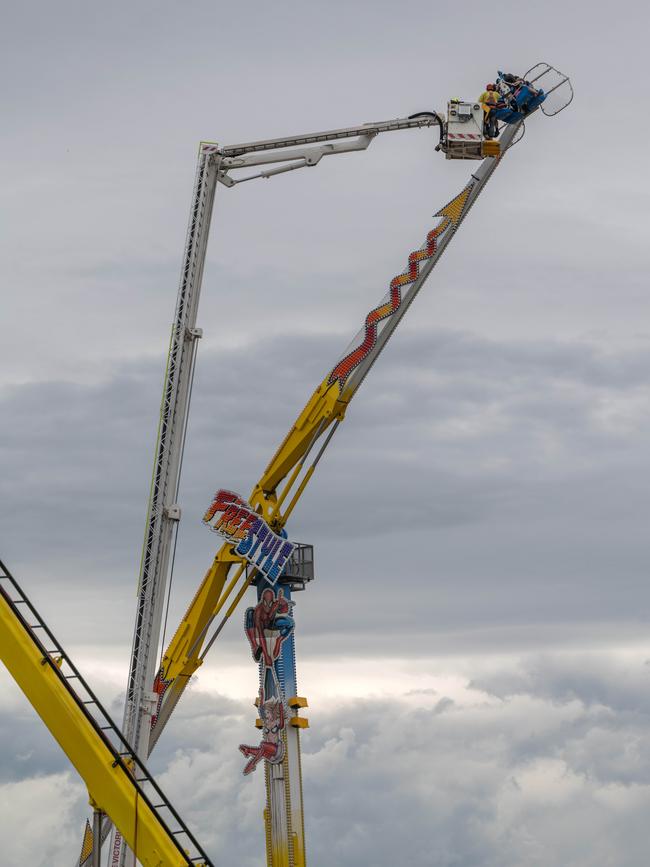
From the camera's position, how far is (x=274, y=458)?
49219 mm

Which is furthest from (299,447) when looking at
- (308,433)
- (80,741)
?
(80,741)

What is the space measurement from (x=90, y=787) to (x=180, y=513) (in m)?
18.6

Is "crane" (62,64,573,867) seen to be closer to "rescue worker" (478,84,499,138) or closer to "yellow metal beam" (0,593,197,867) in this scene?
"rescue worker" (478,84,499,138)

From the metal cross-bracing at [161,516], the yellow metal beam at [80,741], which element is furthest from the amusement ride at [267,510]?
the yellow metal beam at [80,741]

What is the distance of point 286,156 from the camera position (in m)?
50.1

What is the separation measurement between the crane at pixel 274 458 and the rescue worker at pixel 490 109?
183 mm

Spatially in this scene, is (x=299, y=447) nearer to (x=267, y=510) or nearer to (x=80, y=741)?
(x=267, y=510)

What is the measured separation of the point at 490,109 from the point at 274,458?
13516 millimetres

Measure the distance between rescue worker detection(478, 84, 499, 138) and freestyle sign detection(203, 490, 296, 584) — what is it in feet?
48.2

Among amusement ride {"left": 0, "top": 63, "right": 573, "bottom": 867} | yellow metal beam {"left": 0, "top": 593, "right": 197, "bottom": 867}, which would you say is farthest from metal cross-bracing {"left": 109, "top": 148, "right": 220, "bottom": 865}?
yellow metal beam {"left": 0, "top": 593, "right": 197, "bottom": 867}

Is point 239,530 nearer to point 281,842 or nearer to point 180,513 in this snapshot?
point 180,513

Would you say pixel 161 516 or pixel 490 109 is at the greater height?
pixel 490 109

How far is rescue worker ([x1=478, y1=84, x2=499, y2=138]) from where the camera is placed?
48.9 metres

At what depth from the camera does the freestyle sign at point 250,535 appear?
48.2 metres
